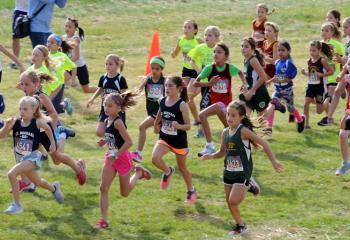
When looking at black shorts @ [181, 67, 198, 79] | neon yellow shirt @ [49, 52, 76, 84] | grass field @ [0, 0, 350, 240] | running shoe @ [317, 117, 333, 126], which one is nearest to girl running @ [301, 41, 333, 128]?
running shoe @ [317, 117, 333, 126]

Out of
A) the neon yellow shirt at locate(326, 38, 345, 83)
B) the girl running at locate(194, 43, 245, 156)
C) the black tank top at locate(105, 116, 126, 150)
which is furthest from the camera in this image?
the neon yellow shirt at locate(326, 38, 345, 83)

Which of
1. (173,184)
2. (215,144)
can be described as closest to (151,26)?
(215,144)

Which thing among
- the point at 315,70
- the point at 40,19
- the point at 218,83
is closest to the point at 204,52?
the point at 218,83

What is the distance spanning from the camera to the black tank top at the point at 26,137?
10953 mm

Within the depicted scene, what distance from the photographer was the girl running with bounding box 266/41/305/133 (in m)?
15.8

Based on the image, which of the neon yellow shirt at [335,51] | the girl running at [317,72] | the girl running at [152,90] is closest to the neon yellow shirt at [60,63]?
the girl running at [152,90]

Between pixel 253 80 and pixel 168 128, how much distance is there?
11.5 ft

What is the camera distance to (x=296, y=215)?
1147 centimetres

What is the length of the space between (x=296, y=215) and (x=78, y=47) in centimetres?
765

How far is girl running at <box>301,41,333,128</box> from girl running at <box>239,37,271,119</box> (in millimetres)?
1411

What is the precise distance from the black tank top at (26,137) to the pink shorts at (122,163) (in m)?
0.92

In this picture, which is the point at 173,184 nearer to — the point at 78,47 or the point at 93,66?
the point at 78,47

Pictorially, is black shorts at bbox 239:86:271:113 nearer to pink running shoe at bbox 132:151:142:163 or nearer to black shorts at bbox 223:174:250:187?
pink running shoe at bbox 132:151:142:163

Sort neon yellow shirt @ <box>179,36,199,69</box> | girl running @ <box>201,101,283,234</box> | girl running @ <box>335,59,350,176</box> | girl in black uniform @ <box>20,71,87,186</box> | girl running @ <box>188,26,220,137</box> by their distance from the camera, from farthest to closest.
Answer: neon yellow shirt @ <box>179,36,199,69</box>
girl running @ <box>188,26,220,137</box>
girl running @ <box>335,59,350,176</box>
girl in black uniform @ <box>20,71,87,186</box>
girl running @ <box>201,101,283,234</box>
